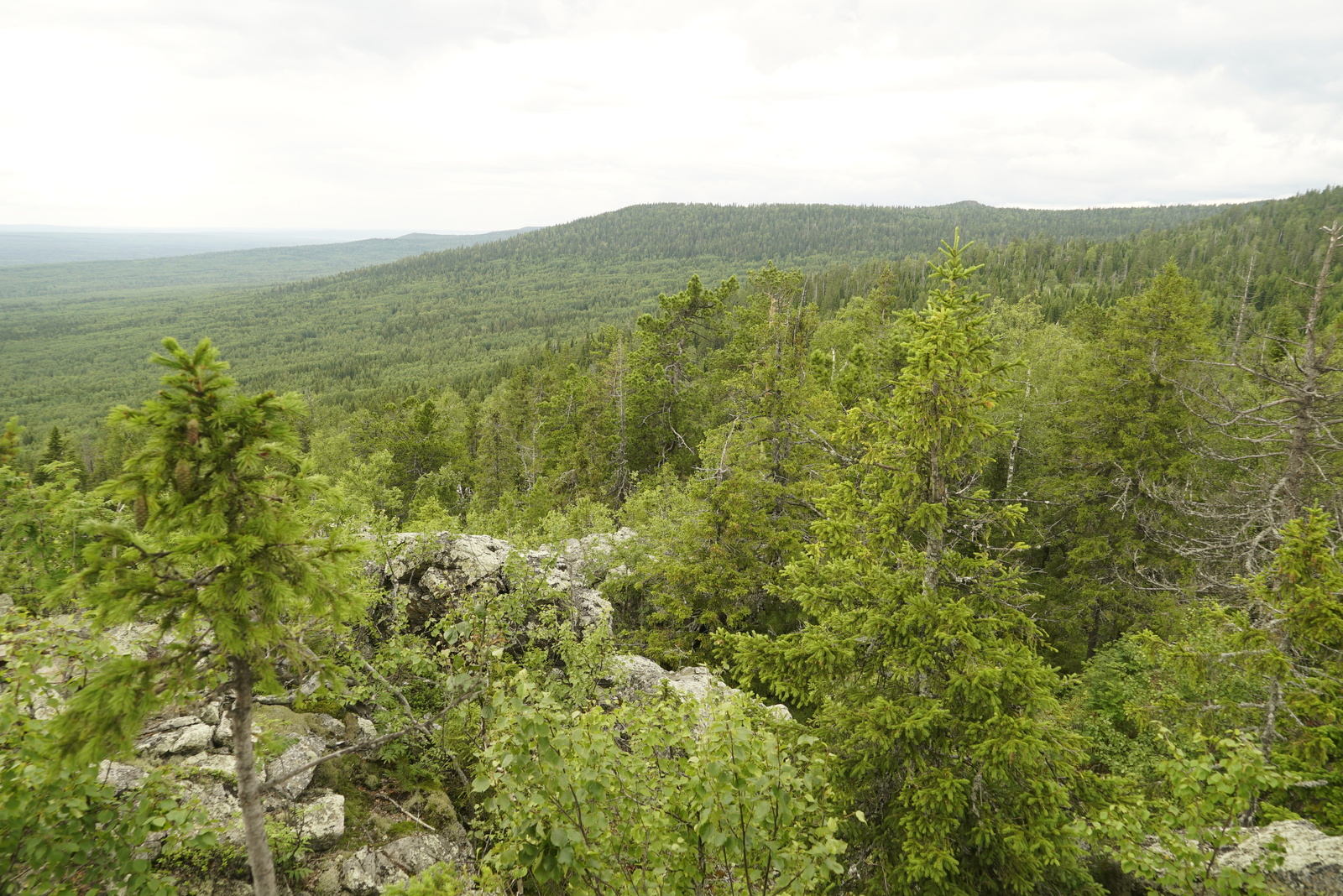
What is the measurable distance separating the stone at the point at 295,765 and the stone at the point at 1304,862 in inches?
379

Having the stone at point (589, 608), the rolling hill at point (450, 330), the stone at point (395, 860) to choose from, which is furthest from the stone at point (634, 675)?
the rolling hill at point (450, 330)

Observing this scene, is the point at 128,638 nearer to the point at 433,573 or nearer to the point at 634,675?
the point at 433,573

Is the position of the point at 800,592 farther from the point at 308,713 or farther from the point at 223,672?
the point at 308,713

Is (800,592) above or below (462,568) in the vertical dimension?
above

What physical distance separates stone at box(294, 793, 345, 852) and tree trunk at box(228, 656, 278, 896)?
9.00 feet

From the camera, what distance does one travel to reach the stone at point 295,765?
7.26 metres

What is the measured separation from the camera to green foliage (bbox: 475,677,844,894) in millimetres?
3967

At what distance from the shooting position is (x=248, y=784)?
170 inches

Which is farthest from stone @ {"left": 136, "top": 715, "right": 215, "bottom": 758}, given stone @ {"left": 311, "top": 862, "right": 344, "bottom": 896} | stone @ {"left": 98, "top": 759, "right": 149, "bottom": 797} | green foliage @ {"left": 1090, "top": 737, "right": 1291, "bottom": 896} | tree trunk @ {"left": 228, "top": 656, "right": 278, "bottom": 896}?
green foliage @ {"left": 1090, "top": 737, "right": 1291, "bottom": 896}

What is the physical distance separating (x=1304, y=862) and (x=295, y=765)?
11.1m

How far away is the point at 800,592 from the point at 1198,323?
17169mm

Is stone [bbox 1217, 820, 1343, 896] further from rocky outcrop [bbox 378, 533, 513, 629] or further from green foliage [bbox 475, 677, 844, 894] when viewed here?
rocky outcrop [bbox 378, 533, 513, 629]

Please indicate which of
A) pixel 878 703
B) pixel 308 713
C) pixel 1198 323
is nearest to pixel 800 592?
pixel 878 703

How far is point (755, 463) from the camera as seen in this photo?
16.7 meters
